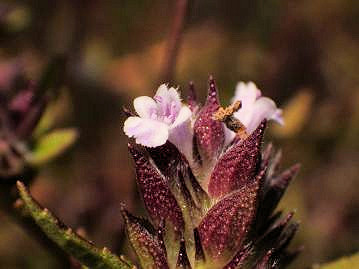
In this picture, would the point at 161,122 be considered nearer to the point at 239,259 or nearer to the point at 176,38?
the point at 239,259

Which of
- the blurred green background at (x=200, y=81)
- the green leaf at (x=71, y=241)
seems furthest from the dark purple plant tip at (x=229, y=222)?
the blurred green background at (x=200, y=81)

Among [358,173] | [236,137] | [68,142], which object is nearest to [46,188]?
[68,142]

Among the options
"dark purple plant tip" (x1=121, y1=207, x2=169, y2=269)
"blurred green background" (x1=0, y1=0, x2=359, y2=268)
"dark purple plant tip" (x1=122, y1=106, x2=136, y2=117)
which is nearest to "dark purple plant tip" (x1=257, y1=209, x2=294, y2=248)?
"dark purple plant tip" (x1=121, y1=207, x2=169, y2=269)

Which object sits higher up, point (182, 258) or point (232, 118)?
point (232, 118)

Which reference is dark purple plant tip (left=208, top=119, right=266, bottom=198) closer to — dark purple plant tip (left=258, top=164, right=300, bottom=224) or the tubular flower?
the tubular flower

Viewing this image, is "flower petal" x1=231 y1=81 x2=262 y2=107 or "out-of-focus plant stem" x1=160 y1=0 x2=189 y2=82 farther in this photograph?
"out-of-focus plant stem" x1=160 y1=0 x2=189 y2=82

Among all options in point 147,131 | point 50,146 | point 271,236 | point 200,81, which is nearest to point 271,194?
point 271,236
